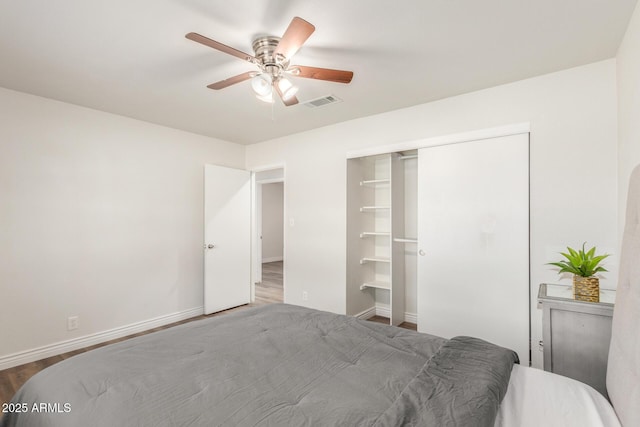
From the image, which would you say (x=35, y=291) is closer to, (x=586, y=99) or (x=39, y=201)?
(x=39, y=201)

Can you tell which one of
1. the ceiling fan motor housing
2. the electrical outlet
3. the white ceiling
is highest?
the white ceiling

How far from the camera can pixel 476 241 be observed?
2.91 m

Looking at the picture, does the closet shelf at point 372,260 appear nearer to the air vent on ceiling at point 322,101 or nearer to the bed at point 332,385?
the air vent on ceiling at point 322,101

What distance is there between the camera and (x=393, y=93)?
2986 millimetres

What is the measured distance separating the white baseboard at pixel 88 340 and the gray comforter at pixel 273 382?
2.08 metres

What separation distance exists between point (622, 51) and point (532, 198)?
1104 mm

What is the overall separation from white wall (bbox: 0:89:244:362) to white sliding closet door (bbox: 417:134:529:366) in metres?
2.97

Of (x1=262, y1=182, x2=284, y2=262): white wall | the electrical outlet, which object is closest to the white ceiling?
the electrical outlet

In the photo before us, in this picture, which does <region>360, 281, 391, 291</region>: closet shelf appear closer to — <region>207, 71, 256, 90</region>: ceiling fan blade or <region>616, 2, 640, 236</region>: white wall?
<region>616, 2, 640, 236</region>: white wall

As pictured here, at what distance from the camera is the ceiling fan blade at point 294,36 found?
1.59 m

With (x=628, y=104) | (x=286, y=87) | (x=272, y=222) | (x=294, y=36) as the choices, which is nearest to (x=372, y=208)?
(x=286, y=87)

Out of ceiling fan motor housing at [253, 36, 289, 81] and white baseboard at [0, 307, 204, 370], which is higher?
ceiling fan motor housing at [253, 36, 289, 81]

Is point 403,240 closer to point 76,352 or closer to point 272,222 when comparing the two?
point 76,352

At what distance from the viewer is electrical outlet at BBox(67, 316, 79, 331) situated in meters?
3.20
